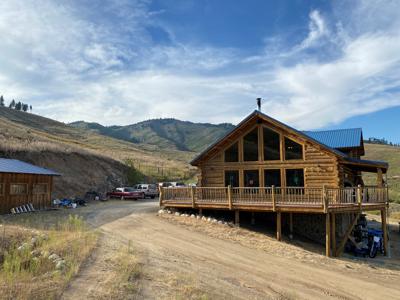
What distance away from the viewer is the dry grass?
342 inches

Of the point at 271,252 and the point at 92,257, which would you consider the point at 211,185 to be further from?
the point at 92,257

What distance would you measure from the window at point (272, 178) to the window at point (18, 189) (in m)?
16.8

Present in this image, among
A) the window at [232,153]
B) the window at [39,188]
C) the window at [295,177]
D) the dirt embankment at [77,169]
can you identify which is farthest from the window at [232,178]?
the dirt embankment at [77,169]

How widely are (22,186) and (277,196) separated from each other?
17573 millimetres

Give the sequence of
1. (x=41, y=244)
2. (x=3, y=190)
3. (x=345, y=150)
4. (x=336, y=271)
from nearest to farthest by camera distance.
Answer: (x=41, y=244), (x=336, y=271), (x=3, y=190), (x=345, y=150)

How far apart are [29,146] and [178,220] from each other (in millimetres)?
26195

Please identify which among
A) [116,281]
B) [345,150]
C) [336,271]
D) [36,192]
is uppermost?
[345,150]

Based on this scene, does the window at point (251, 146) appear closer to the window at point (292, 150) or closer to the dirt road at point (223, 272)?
the window at point (292, 150)

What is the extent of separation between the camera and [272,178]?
2289 cm

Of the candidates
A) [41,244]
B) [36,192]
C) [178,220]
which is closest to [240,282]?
Result: [41,244]

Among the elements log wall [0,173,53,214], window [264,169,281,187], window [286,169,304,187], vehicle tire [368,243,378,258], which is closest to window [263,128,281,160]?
window [264,169,281,187]

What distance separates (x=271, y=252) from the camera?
57.4 ft

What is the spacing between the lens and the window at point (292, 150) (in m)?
22.2

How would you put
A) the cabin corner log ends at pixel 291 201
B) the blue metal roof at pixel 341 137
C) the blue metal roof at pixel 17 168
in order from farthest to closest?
the blue metal roof at pixel 341 137
the blue metal roof at pixel 17 168
the cabin corner log ends at pixel 291 201
